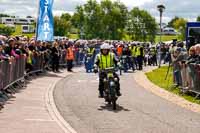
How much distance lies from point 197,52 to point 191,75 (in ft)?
3.28

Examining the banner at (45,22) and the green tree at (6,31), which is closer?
the banner at (45,22)

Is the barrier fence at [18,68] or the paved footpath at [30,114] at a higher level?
the barrier fence at [18,68]

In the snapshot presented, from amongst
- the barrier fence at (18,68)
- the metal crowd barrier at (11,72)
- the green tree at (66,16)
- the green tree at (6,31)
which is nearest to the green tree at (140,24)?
the green tree at (66,16)

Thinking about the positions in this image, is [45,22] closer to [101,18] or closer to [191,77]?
[191,77]

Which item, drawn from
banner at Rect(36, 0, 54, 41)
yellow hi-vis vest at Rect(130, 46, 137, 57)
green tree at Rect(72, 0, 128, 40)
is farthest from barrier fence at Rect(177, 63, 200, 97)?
green tree at Rect(72, 0, 128, 40)

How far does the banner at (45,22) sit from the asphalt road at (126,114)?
7.61m

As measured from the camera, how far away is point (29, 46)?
27562 mm

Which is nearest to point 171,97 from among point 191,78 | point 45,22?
point 191,78

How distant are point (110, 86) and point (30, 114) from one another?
9.30 ft

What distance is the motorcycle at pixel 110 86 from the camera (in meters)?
16.6

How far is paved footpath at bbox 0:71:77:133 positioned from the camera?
12.5m

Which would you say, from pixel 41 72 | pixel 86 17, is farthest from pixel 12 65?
pixel 86 17

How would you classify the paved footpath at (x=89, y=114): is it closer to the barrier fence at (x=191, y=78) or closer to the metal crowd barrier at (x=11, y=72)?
the metal crowd barrier at (x=11, y=72)

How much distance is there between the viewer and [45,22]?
95.7 feet
